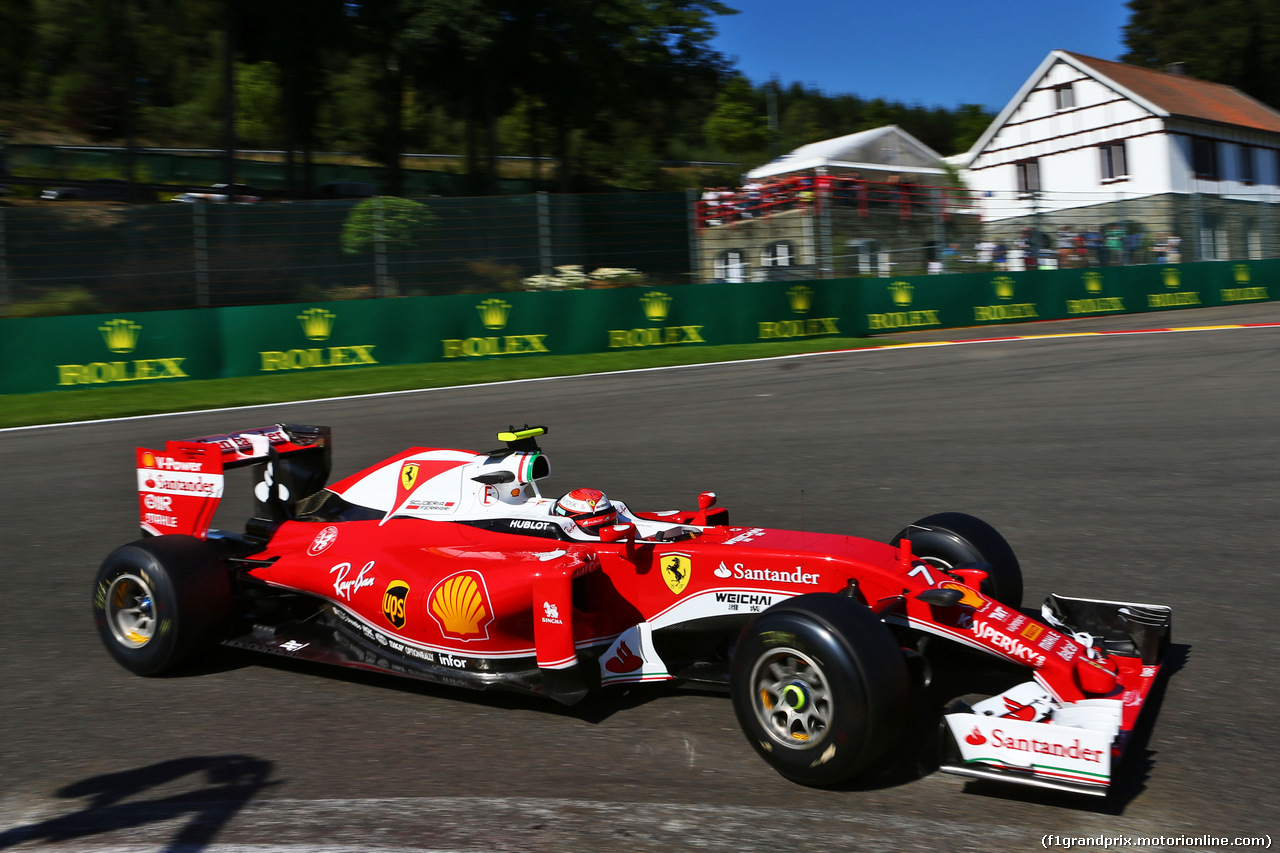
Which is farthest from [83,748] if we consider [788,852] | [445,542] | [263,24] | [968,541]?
[263,24]

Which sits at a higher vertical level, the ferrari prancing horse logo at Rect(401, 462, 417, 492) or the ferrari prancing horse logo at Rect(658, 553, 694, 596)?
the ferrari prancing horse logo at Rect(401, 462, 417, 492)

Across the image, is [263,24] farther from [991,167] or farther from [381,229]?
[991,167]

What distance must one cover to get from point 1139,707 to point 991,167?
45446 mm

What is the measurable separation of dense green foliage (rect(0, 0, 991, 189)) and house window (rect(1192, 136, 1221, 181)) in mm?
17325

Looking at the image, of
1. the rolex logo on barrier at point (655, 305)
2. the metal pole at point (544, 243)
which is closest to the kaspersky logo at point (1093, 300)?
the rolex logo on barrier at point (655, 305)

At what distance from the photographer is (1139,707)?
3674mm

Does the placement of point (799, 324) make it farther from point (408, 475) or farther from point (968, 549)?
point (968, 549)

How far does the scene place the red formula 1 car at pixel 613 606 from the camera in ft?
11.6

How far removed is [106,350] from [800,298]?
1170cm

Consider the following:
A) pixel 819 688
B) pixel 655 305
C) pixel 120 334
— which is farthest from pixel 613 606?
pixel 655 305

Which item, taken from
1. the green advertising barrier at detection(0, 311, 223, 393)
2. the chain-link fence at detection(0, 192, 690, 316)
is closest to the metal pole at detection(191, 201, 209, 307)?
the chain-link fence at detection(0, 192, 690, 316)

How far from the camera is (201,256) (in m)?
18.5

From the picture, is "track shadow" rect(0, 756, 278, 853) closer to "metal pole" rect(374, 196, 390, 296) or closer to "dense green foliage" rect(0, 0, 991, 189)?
"metal pole" rect(374, 196, 390, 296)

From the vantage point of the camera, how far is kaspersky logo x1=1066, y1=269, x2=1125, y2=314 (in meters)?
23.2
